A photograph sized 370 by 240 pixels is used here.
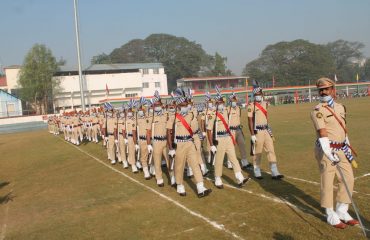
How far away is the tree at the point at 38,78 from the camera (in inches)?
2420

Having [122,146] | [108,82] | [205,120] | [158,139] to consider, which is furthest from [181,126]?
[108,82]

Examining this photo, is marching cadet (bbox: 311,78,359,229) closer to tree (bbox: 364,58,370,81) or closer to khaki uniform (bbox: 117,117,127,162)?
khaki uniform (bbox: 117,117,127,162)

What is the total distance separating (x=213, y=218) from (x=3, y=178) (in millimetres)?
10294

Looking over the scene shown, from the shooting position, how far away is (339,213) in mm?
6266

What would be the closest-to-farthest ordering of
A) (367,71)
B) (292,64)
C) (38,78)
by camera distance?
(38,78)
(292,64)
(367,71)

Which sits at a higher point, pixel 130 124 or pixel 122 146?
pixel 130 124

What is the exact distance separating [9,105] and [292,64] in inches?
2677

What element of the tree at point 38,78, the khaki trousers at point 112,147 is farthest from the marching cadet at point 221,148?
the tree at point 38,78

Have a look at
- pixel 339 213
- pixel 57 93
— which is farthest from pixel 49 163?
pixel 57 93

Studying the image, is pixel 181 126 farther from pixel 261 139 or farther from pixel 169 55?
pixel 169 55

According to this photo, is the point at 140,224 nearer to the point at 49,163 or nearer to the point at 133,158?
the point at 133,158

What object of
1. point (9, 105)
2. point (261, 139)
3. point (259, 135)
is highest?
point (9, 105)

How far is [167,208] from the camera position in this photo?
8.00m

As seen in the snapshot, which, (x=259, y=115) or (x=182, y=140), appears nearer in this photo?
(x=182, y=140)
